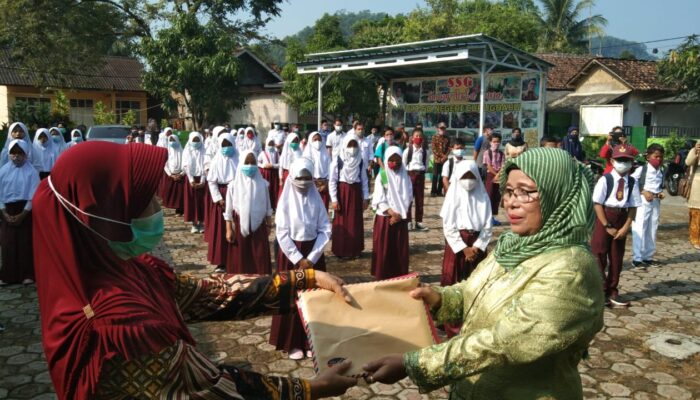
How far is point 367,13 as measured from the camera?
17438cm

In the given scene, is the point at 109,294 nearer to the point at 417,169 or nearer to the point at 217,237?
the point at 217,237

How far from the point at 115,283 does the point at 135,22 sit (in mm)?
26224

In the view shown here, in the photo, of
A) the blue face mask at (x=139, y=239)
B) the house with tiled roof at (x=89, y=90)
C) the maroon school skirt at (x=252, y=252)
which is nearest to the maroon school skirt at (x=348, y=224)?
the maroon school skirt at (x=252, y=252)

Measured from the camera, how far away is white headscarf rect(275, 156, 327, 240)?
4848 mm

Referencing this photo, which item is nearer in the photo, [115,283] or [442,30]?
[115,283]

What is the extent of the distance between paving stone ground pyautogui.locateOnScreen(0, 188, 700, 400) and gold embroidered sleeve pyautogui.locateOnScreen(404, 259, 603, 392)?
2351 mm

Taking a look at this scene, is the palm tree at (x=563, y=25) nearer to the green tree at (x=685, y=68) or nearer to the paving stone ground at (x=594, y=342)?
the green tree at (x=685, y=68)

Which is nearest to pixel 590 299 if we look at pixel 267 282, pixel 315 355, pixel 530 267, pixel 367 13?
pixel 530 267

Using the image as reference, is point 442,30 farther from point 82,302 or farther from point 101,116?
point 82,302

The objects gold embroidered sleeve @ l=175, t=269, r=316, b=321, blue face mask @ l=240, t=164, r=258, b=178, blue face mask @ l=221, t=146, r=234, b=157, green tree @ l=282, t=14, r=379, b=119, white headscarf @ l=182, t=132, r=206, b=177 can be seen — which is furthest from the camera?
green tree @ l=282, t=14, r=379, b=119

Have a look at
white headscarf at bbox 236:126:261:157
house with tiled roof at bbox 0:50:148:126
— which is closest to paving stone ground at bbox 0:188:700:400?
white headscarf at bbox 236:126:261:157

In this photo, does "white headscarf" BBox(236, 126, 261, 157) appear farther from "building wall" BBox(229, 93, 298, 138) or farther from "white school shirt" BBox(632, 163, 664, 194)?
"building wall" BBox(229, 93, 298, 138)

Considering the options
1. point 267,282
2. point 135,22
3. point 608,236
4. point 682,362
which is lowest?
point 682,362

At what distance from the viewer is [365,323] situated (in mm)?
2051
